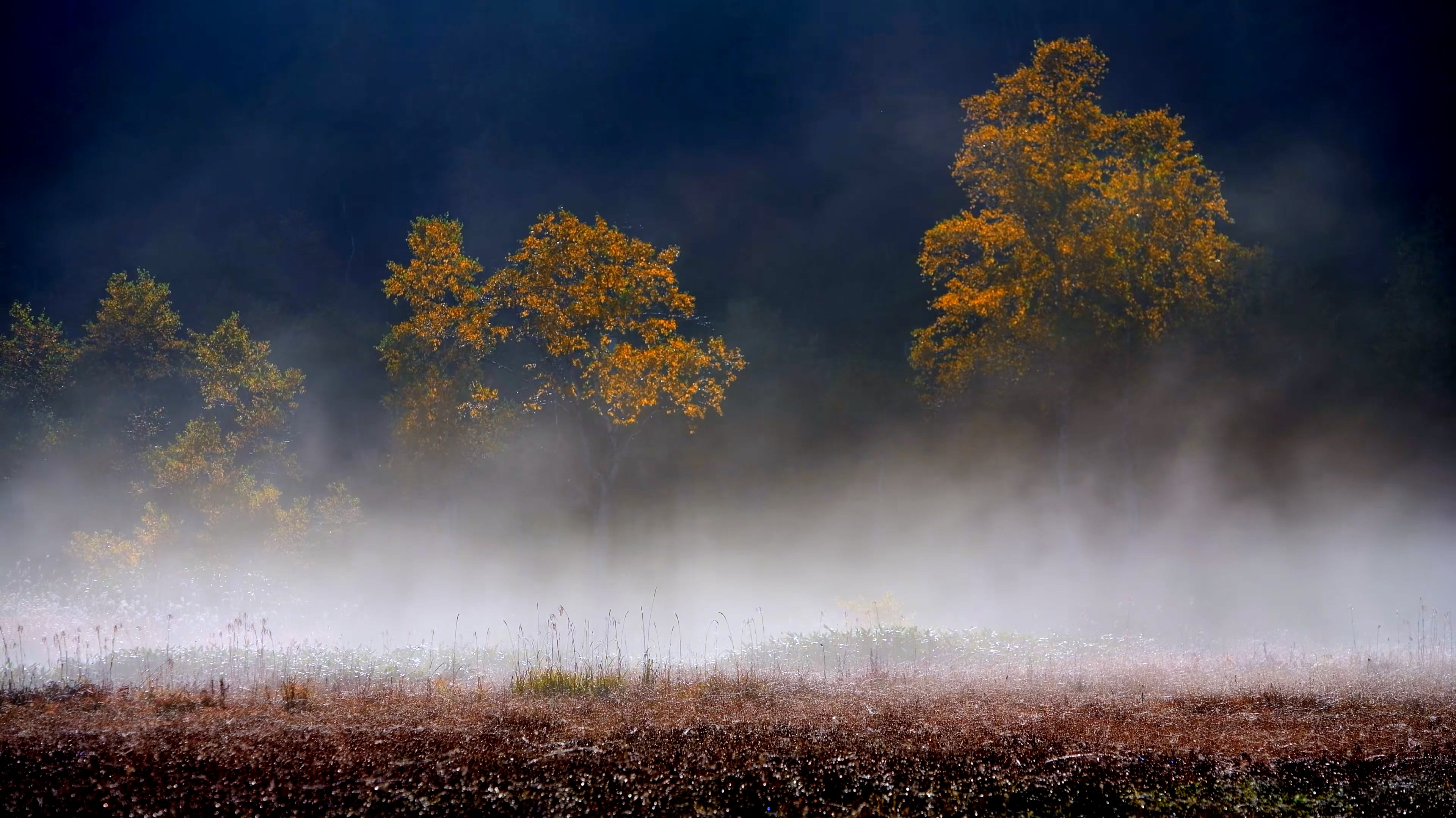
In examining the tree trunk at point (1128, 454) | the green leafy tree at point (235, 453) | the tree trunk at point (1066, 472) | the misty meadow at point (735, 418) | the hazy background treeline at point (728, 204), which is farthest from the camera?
the hazy background treeline at point (728, 204)

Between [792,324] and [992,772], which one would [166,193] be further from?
[992,772]

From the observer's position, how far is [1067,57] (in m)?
19.1

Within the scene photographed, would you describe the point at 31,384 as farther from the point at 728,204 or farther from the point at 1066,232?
the point at 1066,232

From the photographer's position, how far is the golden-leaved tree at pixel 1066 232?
60.3 ft

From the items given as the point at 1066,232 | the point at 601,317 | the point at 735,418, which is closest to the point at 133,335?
the point at 601,317

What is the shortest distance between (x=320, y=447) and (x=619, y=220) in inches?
503

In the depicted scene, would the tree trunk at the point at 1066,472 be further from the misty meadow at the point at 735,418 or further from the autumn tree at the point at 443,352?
the autumn tree at the point at 443,352

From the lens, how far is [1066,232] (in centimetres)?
1862

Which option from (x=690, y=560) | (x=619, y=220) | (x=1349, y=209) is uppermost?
(x=619, y=220)

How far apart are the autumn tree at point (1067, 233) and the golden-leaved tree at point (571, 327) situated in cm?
545

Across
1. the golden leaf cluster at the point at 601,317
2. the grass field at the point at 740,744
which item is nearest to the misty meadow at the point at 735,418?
the grass field at the point at 740,744

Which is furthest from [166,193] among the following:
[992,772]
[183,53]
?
[992,772]

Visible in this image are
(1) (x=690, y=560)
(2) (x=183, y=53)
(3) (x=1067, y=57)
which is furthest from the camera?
(2) (x=183, y=53)

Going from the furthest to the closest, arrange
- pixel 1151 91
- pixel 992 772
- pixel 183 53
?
pixel 183 53 < pixel 1151 91 < pixel 992 772
